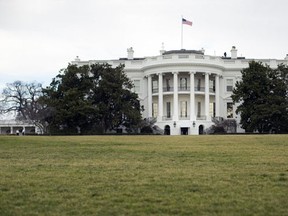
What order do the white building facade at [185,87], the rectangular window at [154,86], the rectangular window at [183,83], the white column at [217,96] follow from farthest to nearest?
1. the rectangular window at [154,86]
2. the white column at [217,96]
3. the rectangular window at [183,83]
4. the white building facade at [185,87]

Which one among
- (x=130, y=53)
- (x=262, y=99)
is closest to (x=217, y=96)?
(x=262, y=99)

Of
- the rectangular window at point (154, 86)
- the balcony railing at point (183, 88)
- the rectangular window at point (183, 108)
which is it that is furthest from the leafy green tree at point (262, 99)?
the rectangular window at point (154, 86)

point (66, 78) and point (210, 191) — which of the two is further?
point (66, 78)

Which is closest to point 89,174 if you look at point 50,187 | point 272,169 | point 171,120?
point 50,187

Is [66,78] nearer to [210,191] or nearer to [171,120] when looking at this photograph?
[171,120]

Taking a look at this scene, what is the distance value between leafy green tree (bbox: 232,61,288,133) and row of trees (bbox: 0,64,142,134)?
12.8 metres

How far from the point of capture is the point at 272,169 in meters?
11.8

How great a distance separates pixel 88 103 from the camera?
5312 cm

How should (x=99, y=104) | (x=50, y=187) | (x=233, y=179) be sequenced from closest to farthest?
(x=50, y=187), (x=233, y=179), (x=99, y=104)

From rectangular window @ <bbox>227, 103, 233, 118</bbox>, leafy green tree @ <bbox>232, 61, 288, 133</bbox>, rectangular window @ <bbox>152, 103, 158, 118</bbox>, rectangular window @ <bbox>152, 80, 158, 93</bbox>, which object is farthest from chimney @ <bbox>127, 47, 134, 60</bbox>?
leafy green tree @ <bbox>232, 61, 288, 133</bbox>

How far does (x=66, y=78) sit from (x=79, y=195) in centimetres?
4787

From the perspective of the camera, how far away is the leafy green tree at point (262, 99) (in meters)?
51.7

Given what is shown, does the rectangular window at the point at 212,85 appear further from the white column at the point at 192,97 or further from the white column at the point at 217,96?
the white column at the point at 192,97

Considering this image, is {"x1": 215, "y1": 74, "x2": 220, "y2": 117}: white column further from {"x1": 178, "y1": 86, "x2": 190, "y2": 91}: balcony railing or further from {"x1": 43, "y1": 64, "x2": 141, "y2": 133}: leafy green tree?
{"x1": 43, "y1": 64, "x2": 141, "y2": 133}: leafy green tree
